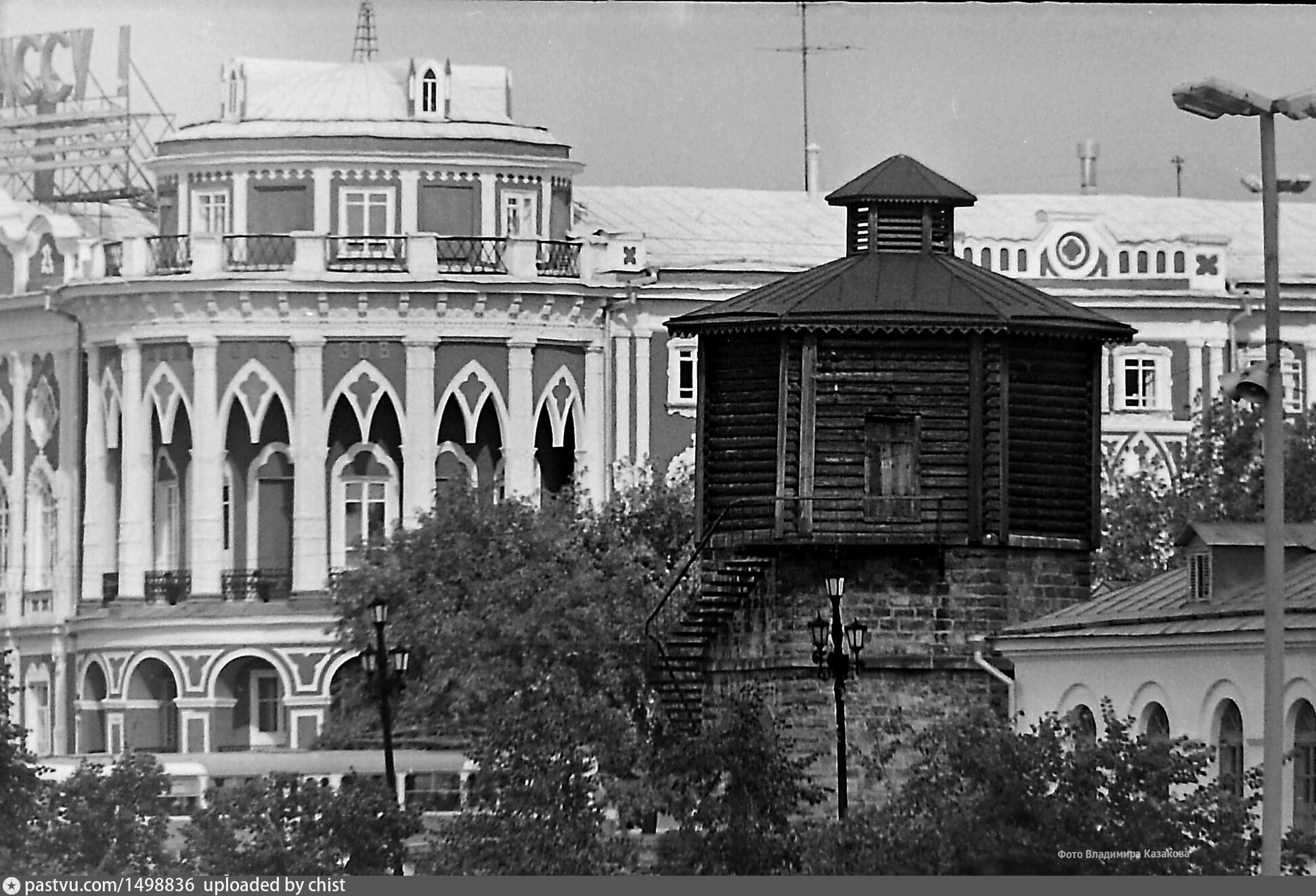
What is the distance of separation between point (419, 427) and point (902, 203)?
72.9 feet

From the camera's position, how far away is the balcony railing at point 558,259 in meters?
98.4

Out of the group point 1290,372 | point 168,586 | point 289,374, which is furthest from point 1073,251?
point 168,586

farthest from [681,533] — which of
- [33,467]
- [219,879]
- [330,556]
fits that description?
[219,879]

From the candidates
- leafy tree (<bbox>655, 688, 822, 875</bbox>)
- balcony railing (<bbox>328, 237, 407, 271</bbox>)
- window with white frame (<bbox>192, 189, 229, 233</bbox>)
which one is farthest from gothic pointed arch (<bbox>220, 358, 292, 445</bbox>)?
leafy tree (<bbox>655, 688, 822, 875</bbox>)

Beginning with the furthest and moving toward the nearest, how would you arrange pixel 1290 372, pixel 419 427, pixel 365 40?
1. pixel 1290 372
2. pixel 419 427
3. pixel 365 40

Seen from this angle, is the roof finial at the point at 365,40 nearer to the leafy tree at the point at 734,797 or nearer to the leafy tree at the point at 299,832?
the leafy tree at the point at 734,797

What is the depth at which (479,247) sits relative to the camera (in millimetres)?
97938

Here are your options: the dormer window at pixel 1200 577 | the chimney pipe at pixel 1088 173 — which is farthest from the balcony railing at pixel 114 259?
the dormer window at pixel 1200 577

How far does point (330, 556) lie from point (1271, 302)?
43.7 meters

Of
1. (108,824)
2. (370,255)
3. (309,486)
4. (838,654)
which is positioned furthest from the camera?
(370,255)

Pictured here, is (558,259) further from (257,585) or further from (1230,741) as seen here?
(1230,741)

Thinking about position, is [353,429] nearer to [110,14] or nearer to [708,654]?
[110,14]

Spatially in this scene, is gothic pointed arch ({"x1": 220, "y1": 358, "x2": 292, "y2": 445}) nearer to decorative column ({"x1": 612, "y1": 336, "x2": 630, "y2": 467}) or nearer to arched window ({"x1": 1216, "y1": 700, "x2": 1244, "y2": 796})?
decorative column ({"x1": 612, "y1": 336, "x2": 630, "y2": 467})

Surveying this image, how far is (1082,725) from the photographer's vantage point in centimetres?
6406
